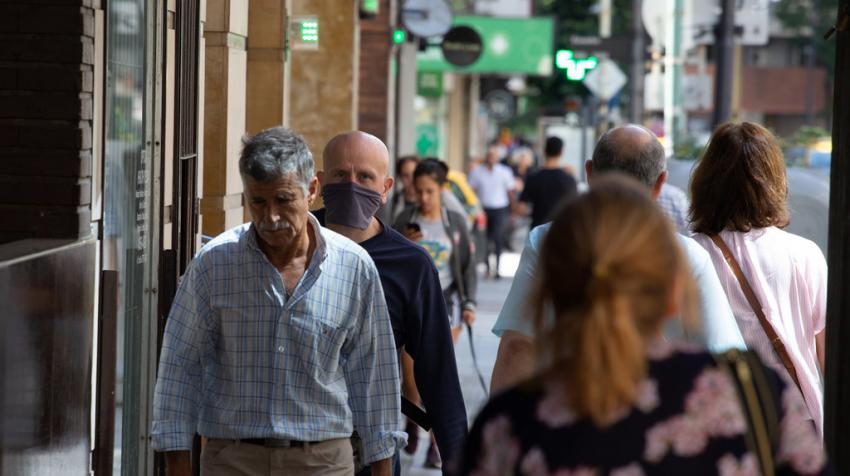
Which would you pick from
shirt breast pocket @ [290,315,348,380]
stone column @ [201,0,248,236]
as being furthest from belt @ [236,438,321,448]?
stone column @ [201,0,248,236]

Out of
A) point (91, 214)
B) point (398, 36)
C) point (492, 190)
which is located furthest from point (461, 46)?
point (91, 214)

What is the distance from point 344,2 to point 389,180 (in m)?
7.30

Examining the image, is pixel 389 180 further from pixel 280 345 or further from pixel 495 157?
pixel 495 157

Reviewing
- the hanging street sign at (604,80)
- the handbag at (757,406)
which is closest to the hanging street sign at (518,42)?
the hanging street sign at (604,80)

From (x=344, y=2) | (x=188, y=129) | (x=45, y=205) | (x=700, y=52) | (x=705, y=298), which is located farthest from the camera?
(x=700, y=52)

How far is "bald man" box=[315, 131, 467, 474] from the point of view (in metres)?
5.09

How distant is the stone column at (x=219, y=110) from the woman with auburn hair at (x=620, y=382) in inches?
224

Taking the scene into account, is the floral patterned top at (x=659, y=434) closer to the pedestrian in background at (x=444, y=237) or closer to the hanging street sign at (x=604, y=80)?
the pedestrian in background at (x=444, y=237)

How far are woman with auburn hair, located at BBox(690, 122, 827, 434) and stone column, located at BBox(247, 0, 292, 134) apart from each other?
15.9ft

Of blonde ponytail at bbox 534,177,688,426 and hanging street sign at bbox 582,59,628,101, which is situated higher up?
hanging street sign at bbox 582,59,628,101

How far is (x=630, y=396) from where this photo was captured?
8.36ft

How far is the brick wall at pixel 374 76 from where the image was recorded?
17328 mm

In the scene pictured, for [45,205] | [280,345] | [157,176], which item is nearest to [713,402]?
[280,345]

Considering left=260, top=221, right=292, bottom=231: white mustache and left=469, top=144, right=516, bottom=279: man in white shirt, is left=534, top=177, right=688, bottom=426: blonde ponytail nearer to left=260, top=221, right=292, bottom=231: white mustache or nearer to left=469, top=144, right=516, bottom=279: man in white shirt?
left=260, top=221, right=292, bottom=231: white mustache
